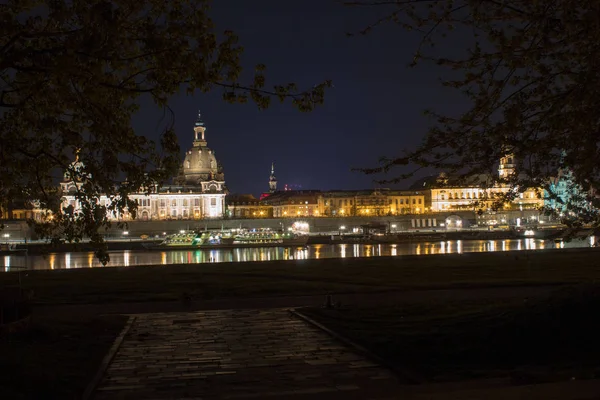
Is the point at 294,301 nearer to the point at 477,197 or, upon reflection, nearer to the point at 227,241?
the point at 477,197

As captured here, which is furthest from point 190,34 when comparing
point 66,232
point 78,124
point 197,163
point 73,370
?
point 197,163

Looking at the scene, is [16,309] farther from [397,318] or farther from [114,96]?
[397,318]

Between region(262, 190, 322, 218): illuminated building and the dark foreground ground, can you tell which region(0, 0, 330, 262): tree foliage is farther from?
region(262, 190, 322, 218): illuminated building

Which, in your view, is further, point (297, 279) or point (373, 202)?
point (373, 202)

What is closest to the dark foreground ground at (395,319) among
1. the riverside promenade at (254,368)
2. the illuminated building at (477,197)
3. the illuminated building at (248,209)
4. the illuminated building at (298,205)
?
the riverside promenade at (254,368)

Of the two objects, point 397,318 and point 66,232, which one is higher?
point 66,232

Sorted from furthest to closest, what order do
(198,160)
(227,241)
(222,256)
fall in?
1. (198,160)
2. (227,241)
3. (222,256)

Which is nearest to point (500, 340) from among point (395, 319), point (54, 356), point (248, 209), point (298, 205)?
point (395, 319)

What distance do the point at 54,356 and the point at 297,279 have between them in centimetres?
1596

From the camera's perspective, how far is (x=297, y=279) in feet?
83.5

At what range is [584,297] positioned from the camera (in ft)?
34.6

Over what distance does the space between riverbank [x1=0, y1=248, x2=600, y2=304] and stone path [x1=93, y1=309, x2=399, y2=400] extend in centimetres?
526

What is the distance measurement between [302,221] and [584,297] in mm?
125794

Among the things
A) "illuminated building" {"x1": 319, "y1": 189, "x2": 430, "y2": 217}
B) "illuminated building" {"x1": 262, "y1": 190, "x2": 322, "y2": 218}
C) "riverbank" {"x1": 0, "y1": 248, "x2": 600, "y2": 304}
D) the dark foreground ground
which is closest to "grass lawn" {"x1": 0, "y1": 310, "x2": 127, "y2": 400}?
the dark foreground ground
